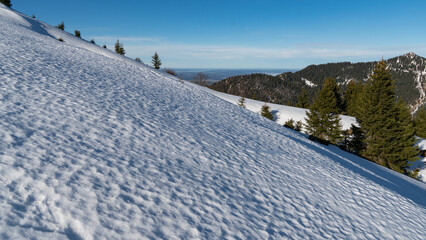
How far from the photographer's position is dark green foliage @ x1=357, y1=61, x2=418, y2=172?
81.4 feet

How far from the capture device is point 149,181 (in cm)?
393

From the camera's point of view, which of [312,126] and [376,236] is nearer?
[376,236]

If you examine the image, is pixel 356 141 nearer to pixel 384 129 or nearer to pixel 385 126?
pixel 384 129

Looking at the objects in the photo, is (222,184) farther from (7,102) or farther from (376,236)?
(7,102)

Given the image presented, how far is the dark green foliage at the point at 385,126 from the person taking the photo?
24.8 meters

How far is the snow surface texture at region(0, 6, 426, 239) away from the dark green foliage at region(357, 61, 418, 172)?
Answer: 23.1m

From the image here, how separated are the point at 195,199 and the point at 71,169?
Answer: 2221mm

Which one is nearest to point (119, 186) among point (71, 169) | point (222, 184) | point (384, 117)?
point (71, 169)

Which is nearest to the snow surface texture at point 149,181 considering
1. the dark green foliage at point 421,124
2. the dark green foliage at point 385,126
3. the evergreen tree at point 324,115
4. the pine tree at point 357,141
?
the dark green foliage at point 385,126

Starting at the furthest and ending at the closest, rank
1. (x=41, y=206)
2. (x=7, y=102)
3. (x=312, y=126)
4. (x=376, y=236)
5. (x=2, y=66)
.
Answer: (x=312, y=126) < (x=2, y=66) < (x=7, y=102) < (x=376, y=236) < (x=41, y=206)

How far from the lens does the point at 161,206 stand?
3.45 meters

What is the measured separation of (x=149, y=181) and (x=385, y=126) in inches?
1207

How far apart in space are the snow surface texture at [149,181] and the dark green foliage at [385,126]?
23141mm

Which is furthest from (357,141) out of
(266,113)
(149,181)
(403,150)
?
(149,181)
